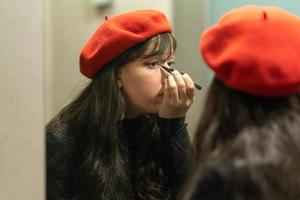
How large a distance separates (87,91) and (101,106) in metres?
0.04

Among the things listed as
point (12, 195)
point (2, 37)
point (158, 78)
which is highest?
point (2, 37)

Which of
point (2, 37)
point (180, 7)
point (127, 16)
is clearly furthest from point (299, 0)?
point (2, 37)

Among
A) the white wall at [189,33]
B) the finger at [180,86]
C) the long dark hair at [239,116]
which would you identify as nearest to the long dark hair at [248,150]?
the long dark hair at [239,116]

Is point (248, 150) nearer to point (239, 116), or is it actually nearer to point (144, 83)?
point (239, 116)

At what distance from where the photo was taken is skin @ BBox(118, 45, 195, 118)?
2.93ft

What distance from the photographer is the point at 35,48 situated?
2.48ft

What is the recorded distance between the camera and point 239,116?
2.20 feet

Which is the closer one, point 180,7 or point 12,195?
point 12,195

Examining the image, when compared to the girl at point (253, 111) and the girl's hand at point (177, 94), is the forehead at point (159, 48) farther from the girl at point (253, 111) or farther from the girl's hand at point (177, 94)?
the girl at point (253, 111)

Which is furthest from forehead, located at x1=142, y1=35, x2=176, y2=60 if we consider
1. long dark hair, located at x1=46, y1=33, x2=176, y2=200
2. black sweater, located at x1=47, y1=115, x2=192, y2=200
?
black sweater, located at x1=47, y1=115, x2=192, y2=200

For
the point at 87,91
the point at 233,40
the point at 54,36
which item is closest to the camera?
the point at 233,40

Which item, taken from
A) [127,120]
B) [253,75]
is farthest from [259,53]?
[127,120]

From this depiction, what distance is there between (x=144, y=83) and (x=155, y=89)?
1.0 inches

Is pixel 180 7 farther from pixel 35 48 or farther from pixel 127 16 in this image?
pixel 35 48
